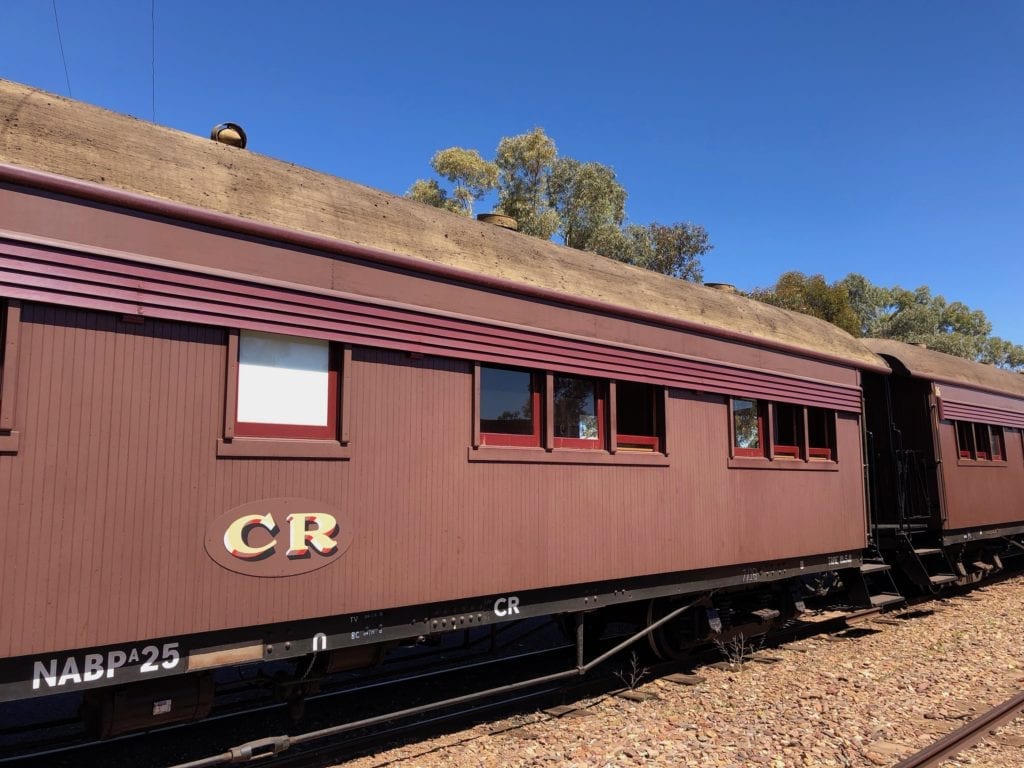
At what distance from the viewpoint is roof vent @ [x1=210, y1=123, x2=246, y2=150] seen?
187 inches

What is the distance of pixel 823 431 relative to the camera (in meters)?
8.23

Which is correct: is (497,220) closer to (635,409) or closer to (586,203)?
(635,409)

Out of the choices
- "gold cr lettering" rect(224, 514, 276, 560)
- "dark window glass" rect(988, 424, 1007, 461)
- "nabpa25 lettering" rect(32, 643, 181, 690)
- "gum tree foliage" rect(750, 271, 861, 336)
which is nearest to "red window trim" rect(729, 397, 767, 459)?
"gold cr lettering" rect(224, 514, 276, 560)

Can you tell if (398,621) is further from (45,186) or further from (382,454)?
(45,186)

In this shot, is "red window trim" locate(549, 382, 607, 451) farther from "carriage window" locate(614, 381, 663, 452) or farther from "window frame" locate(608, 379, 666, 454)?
"carriage window" locate(614, 381, 663, 452)

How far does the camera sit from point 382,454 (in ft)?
14.3

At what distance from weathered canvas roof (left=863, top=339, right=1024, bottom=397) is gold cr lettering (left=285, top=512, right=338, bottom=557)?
Answer: 9.05 meters

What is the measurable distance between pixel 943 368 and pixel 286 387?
34.9ft

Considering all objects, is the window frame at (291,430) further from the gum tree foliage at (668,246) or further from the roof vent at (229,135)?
the gum tree foliage at (668,246)

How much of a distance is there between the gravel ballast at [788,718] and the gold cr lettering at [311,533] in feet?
5.12

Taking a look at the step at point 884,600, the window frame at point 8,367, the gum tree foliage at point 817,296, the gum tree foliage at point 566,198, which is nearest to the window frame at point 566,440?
the window frame at point 8,367

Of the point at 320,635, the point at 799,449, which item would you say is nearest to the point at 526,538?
the point at 320,635

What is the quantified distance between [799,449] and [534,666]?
3604 mm

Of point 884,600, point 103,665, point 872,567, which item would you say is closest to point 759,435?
point 872,567
